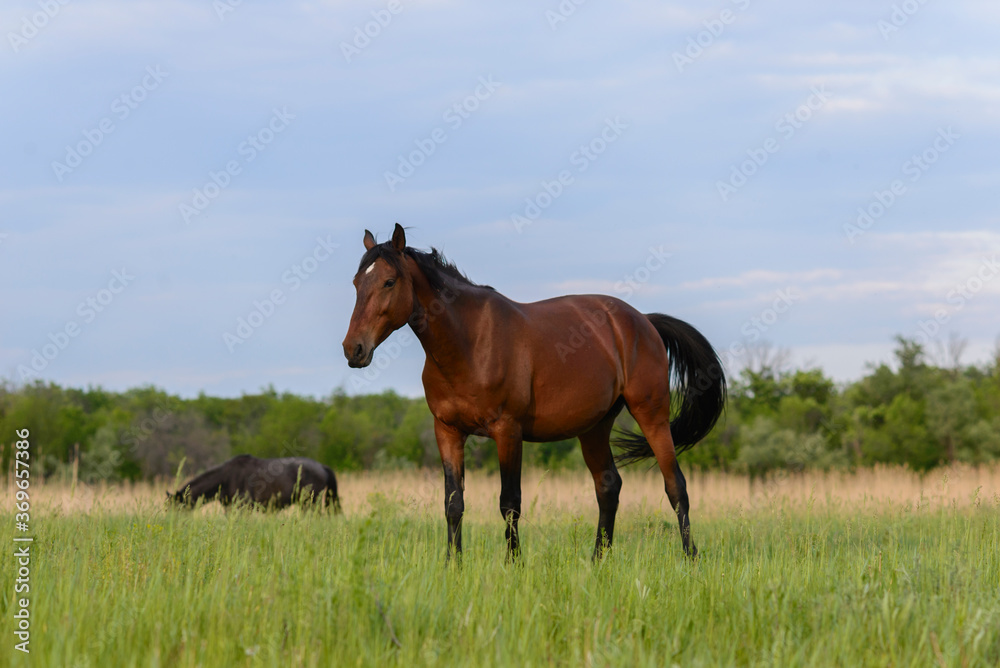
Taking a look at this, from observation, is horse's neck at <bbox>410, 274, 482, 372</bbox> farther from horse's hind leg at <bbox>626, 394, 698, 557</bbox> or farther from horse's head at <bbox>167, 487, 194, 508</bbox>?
horse's head at <bbox>167, 487, 194, 508</bbox>

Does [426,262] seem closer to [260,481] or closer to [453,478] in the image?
[453,478]

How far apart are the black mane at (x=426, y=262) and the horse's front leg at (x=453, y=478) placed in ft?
4.04

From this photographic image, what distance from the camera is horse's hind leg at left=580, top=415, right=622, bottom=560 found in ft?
25.8

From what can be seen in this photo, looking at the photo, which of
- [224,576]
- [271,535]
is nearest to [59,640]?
[224,576]

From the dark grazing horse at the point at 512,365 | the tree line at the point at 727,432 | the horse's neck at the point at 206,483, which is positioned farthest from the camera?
the tree line at the point at 727,432

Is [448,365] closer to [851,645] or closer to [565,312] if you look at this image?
[565,312]

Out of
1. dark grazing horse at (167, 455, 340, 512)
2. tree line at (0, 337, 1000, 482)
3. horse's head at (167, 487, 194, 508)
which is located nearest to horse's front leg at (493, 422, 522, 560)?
horse's head at (167, 487, 194, 508)

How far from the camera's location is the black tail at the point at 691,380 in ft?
29.4

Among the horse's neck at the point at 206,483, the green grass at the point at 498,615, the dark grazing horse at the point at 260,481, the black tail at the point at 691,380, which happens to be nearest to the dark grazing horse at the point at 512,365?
the black tail at the point at 691,380

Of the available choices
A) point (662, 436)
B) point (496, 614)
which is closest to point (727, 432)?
point (662, 436)

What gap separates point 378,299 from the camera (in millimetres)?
6051

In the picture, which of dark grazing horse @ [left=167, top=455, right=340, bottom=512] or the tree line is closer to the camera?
dark grazing horse @ [left=167, top=455, right=340, bottom=512]

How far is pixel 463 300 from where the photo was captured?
6883 mm

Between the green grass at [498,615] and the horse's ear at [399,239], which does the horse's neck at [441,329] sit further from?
the green grass at [498,615]
